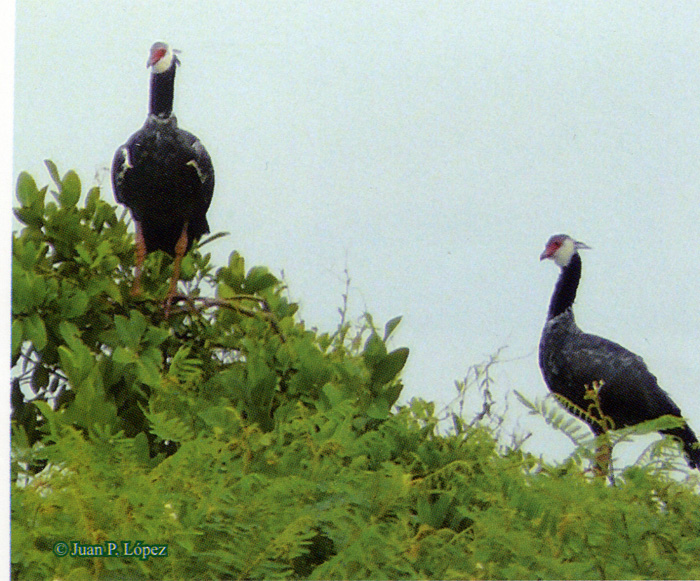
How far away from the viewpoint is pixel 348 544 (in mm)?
2512

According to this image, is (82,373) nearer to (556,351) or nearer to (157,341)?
(157,341)

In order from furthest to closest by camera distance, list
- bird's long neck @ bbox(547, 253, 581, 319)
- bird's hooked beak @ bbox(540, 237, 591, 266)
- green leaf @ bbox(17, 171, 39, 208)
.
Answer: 1. bird's long neck @ bbox(547, 253, 581, 319)
2. bird's hooked beak @ bbox(540, 237, 591, 266)
3. green leaf @ bbox(17, 171, 39, 208)

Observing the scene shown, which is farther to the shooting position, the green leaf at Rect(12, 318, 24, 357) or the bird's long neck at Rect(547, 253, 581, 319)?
the bird's long neck at Rect(547, 253, 581, 319)

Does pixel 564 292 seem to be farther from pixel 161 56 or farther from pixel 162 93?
pixel 161 56

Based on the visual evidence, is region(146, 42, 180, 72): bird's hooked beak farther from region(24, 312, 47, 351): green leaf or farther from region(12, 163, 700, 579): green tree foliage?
region(24, 312, 47, 351): green leaf

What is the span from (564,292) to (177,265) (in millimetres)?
2229

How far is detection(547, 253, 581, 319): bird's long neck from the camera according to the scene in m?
4.89

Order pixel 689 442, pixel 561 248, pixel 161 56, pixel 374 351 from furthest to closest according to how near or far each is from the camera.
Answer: pixel 689 442 < pixel 561 248 < pixel 161 56 < pixel 374 351

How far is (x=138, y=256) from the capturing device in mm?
3939

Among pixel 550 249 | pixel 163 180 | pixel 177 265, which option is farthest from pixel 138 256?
pixel 550 249

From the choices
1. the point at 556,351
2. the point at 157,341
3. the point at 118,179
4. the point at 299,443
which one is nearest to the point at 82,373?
the point at 157,341

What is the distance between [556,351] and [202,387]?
101 inches

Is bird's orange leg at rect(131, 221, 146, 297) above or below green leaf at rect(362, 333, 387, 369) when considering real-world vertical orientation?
above

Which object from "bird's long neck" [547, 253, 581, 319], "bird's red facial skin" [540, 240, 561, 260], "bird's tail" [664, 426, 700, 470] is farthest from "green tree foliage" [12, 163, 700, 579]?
"bird's long neck" [547, 253, 581, 319]
